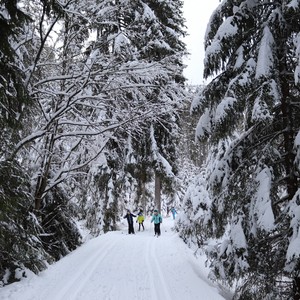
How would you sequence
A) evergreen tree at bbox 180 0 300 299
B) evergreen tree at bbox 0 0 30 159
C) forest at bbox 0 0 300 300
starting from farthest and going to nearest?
1. evergreen tree at bbox 180 0 300 299
2. forest at bbox 0 0 300 300
3. evergreen tree at bbox 0 0 30 159

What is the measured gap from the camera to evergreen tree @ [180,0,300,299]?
6.05 m

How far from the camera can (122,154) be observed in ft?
61.7

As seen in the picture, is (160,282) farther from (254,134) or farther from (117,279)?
(254,134)

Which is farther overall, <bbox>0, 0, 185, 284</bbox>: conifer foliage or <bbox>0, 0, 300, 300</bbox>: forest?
<bbox>0, 0, 185, 284</bbox>: conifer foliage

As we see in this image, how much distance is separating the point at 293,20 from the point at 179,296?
6190 mm

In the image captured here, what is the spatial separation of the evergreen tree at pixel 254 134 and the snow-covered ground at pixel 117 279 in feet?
3.56

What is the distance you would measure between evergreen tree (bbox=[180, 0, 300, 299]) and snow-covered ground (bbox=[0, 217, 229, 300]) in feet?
3.56

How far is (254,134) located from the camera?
24.8 ft

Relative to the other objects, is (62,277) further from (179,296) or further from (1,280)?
(179,296)

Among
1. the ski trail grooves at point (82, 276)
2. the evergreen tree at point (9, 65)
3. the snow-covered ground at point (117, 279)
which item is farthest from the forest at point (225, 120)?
the ski trail grooves at point (82, 276)

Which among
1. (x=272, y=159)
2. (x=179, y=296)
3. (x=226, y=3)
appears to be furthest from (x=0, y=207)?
(x=226, y=3)

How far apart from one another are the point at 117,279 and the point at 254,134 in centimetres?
484

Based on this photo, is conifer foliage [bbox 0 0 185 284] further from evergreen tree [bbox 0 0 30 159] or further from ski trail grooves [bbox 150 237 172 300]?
ski trail grooves [bbox 150 237 172 300]

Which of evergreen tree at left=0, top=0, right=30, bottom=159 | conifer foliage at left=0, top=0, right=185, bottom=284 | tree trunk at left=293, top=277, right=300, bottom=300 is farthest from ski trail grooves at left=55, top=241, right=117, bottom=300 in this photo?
tree trunk at left=293, top=277, right=300, bottom=300
